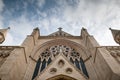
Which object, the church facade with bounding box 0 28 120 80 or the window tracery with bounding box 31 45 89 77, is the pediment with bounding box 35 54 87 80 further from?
the window tracery with bounding box 31 45 89 77

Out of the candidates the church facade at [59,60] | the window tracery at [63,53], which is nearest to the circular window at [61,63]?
the church facade at [59,60]

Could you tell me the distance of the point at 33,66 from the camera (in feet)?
38.2

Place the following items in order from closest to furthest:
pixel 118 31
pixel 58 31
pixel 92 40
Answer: pixel 118 31 → pixel 92 40 → pixel 58 31

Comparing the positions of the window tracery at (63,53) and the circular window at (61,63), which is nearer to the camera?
the circular window at (61,63)

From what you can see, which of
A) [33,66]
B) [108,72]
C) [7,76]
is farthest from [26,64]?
[108,72]

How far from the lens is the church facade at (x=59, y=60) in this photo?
8.41 metres

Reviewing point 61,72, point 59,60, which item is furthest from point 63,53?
point 61,72

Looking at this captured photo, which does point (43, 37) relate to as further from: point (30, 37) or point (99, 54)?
point (99, 54)

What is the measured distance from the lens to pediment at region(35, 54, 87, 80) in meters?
9.56

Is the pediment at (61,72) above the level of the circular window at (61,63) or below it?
below

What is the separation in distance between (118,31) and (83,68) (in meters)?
4.23

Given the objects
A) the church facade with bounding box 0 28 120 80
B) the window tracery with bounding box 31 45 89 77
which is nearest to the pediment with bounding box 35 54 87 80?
the church facade with bounding box 0 28 120 80

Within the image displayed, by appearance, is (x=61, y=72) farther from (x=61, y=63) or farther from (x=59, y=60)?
(x=59, y=60)

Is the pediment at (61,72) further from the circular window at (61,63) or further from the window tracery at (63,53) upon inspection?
the window tracery at (63,53)
